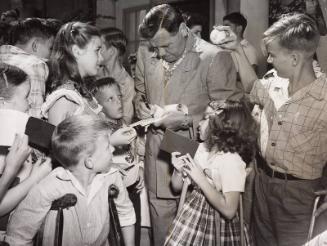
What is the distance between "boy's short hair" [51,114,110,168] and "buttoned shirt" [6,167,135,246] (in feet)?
0.32

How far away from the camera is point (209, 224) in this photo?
9.04 ft

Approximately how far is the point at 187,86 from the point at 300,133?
1.05 meters

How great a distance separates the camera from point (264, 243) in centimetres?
292

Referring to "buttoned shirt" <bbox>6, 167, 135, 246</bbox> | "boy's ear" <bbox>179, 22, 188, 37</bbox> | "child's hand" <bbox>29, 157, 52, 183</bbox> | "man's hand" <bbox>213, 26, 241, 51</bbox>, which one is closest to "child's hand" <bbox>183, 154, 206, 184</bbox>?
"buttoned shirt" <bbox>6, 167, 135, 246</bbox>

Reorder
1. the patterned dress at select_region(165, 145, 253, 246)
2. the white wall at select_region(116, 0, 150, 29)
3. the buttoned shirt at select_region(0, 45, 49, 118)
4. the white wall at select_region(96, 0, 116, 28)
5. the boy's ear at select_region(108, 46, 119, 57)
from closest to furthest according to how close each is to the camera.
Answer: the patterned dress at select_region(165, 145, 253, 246), the buttoned shirt at select_region(0, 45, 49, 118), the boy's ear at select_region(108, 46, 119, 57), the white wall at select_region(116, 0, 150, 29), the white wall at select_region(96, 0, 116, 28)

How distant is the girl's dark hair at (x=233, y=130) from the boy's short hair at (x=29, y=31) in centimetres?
165

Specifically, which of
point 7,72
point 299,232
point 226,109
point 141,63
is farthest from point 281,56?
point 7,72

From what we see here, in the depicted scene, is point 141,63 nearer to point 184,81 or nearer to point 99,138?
point 184,81

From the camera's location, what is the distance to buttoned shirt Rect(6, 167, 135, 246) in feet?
7.18

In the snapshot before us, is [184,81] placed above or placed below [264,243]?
above

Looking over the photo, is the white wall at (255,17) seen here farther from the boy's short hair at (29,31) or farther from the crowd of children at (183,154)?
the boy's short hair at (29,31)

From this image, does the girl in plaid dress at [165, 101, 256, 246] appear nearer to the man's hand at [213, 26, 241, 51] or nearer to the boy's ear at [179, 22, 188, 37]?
the boy's ear at [179, 22, 188, 37]

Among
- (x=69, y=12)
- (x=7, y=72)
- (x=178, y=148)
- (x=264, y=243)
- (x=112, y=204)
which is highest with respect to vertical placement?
(x=69, y=12)

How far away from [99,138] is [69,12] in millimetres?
8535
